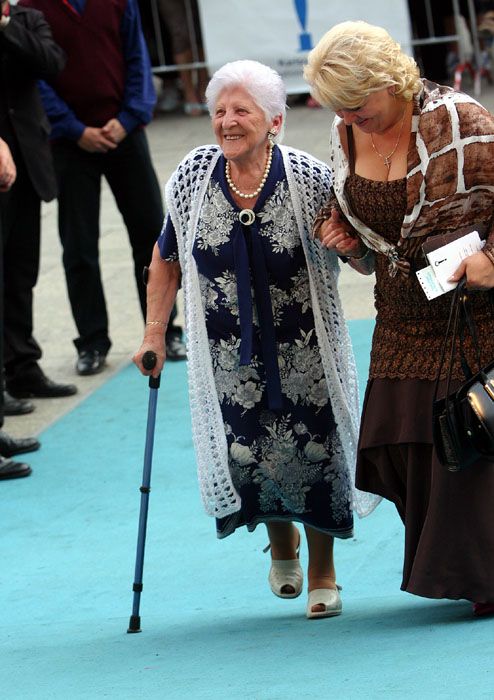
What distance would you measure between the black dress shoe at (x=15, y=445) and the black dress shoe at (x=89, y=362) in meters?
1.09

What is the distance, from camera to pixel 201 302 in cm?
435

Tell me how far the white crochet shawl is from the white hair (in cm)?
18

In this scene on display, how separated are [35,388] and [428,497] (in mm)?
3669

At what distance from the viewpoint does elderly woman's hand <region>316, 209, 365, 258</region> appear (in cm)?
406

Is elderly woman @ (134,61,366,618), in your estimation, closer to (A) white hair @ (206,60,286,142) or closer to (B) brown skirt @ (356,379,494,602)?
(A) white hair @ (206,60,286,142)

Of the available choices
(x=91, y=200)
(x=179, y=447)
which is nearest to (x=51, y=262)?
(x=91, y=200)

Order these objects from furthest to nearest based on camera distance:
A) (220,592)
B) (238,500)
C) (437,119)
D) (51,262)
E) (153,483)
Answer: (51,262) → (153,483) → (220,592) → (238,500) → (437,119)

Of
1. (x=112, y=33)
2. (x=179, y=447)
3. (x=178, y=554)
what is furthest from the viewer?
(x=112, y=33)

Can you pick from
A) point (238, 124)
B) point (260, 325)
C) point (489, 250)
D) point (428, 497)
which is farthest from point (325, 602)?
point (238, 124)

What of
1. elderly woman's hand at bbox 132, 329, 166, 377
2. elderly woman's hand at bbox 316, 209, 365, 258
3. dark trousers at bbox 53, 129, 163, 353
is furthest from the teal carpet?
elderly woman's hand at bbox 316, 209, 365, 258

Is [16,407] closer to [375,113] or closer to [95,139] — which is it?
[95,139]

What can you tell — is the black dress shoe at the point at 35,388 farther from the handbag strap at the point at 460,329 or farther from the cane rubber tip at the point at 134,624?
the handbag strap at the point at 460,329

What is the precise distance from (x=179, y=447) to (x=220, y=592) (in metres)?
1.67

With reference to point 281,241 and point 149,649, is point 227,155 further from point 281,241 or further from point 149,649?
point 149,649
